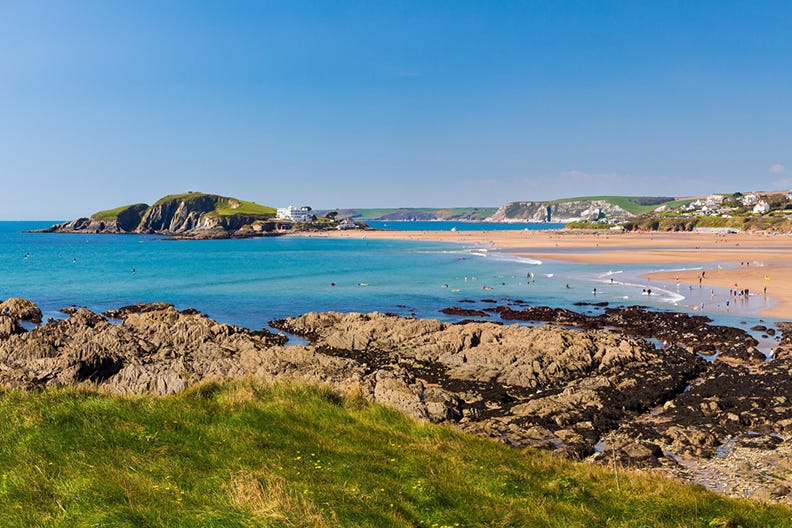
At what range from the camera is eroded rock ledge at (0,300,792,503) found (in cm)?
1609

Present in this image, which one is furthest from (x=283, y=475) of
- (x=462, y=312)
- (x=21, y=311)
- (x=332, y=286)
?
(x=332, y=286)

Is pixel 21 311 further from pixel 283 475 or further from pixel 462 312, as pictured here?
pixel 283 475

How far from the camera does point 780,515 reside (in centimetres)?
916

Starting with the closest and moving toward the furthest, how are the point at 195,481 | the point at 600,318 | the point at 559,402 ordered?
the point at 195,481 → the point at 559,402 → the point at 600,318

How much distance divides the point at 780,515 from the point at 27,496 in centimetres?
1189

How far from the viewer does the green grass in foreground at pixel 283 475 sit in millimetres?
7422

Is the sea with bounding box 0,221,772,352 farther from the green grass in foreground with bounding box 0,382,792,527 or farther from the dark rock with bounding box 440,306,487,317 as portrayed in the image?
the green grass in foreground with bounding box 0,382,792,527

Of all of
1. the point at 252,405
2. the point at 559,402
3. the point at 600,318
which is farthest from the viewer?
the point at 600,318

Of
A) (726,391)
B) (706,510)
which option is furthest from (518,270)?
(706,510)

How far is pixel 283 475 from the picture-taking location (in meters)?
8.75

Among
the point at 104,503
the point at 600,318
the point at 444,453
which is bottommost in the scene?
the point at 600,318

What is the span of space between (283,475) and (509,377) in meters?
16.1

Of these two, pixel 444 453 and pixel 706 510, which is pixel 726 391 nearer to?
pixel 706 510

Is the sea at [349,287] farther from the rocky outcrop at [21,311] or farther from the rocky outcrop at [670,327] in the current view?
the rocky outcrop at [670,327]
